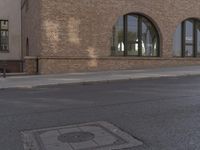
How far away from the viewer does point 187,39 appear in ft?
85.6

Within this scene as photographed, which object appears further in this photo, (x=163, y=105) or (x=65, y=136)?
(x=163, y=105)

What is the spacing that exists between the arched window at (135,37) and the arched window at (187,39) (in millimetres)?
1621

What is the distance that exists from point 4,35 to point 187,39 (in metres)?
15.3

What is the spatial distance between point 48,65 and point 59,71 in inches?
28.5

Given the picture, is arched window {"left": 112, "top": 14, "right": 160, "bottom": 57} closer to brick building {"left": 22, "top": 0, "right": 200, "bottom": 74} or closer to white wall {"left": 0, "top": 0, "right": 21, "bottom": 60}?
brick building {"left": 22, "top": 0, "right": 200, "bottom": 74}

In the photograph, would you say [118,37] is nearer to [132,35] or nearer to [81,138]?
[132,35]

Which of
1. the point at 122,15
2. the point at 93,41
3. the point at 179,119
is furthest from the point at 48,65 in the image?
the point at 179,119

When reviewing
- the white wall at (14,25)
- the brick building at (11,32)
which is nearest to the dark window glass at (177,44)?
the brick building at (11,32)

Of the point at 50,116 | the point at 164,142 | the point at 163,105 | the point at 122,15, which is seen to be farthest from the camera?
the point at 122,15

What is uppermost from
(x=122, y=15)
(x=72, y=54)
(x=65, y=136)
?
(x=122, y=15)

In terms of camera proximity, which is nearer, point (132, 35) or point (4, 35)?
point (132, 35)

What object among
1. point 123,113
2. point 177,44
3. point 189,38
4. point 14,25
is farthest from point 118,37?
point 123,113

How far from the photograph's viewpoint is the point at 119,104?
33.2ft

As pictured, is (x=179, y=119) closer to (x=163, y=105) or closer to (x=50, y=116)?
(x=163, y=105)
